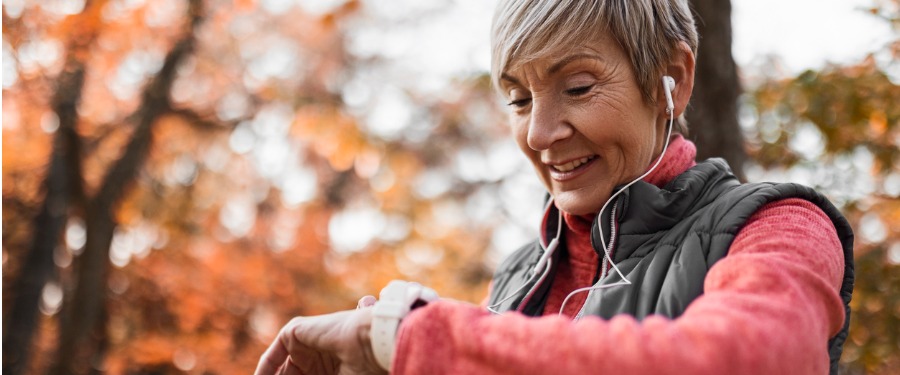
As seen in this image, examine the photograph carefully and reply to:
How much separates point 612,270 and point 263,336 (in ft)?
36.1

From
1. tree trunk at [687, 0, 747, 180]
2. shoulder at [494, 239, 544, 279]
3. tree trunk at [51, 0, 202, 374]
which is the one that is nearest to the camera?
shoulder at [494, 239, 544, 279]

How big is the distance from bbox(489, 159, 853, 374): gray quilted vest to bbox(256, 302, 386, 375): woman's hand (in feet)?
1.58

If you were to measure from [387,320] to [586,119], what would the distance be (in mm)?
669

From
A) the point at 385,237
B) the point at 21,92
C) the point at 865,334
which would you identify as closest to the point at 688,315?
the point at 865,334

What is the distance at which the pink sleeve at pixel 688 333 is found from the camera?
109 cm

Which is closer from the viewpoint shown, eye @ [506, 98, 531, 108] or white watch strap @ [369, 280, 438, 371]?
white watch strap @ [369, 280, 438, 371]

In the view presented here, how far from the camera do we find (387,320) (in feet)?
4.20

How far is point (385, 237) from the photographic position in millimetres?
13094

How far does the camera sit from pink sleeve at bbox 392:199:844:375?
43.1 inches

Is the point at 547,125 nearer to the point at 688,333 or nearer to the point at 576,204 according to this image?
the point at 576,204

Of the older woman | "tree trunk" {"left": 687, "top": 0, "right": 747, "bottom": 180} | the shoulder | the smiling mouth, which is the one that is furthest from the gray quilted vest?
"tree trunk" {"left": 687, "top": 0, "right": 747, "bottom": 180}

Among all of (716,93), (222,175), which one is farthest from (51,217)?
(716,93)

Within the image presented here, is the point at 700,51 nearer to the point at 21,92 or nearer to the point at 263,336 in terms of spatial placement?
the point at 21,92

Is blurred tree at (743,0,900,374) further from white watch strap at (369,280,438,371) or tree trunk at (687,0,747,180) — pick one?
white watch strap at (369,280,438,371)
